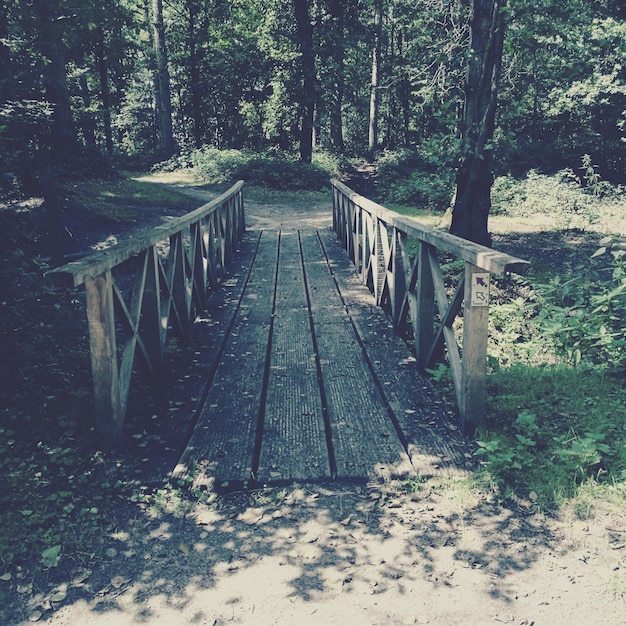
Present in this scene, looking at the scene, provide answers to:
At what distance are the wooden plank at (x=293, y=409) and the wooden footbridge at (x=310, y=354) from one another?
0.04 ft

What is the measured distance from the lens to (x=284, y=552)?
113 inches

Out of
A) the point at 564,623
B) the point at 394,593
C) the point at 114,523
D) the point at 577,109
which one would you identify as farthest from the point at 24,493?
the point at 577,109

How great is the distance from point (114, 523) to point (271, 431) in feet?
3.88

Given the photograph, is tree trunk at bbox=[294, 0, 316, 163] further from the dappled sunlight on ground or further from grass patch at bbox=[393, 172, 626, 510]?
the dappled sunlight on ground

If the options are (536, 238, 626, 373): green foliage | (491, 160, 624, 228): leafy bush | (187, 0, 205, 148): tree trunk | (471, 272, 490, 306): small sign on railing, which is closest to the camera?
(471, 272, 490, 306): small sign on railing

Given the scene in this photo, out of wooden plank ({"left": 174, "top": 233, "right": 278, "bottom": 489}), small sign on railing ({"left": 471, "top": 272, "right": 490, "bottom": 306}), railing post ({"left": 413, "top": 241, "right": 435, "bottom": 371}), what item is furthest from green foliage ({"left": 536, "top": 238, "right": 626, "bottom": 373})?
wooden plank ({"left": 174, "top": 233, "right": 278, "bottom": 489})

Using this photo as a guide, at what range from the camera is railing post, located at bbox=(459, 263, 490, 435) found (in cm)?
357

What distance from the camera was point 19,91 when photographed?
7.67 meters

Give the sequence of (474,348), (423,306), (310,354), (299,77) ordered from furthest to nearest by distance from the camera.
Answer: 1. (299,77)
2. (310,354)
3. (423,306)
4. (474,348)

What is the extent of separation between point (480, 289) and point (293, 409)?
1.59 meters

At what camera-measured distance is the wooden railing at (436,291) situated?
3.59 metres

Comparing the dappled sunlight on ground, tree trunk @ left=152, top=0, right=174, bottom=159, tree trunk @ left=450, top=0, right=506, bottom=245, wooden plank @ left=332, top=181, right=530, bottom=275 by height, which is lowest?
the dappled sunlight on ground

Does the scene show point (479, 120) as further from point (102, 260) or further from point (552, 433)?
point (102, 260)

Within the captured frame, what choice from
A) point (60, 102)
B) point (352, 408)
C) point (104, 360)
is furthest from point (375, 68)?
point (104, 360)
